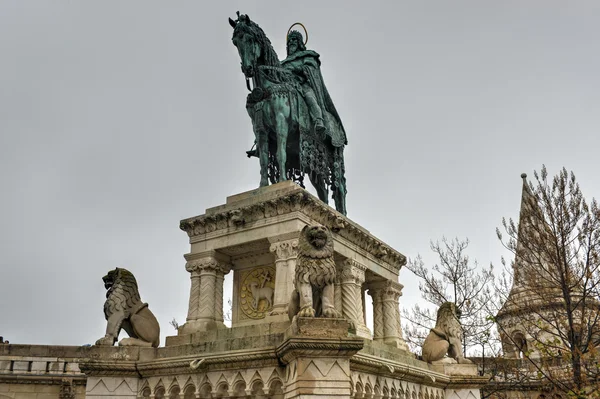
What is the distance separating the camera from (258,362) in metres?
9.42

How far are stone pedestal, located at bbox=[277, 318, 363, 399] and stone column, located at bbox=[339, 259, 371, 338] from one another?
4950mm

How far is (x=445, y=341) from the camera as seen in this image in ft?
47.0

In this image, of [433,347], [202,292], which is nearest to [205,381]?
[202,292]

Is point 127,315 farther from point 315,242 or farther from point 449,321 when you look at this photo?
point 449,321

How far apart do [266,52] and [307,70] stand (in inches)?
62.5

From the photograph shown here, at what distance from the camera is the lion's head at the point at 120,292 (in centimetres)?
1180

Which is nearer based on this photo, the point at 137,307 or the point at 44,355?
the point at 137,307

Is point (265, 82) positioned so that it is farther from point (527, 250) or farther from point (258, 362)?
point (527, 250)

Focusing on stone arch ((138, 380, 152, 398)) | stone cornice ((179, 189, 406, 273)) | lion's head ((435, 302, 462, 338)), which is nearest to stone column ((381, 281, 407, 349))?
lion's head ((435, 302, 462, 338))

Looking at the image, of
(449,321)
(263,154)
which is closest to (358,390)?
(449,321)

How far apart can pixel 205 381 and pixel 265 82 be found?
828 centimetres

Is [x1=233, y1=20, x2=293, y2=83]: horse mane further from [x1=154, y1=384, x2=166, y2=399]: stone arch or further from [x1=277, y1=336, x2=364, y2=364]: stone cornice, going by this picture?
[x1=277, y1=336, x2=364, y2=364]: stone cornice

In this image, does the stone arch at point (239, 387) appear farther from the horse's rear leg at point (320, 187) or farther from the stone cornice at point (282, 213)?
the horse's rear leg at point (320, 187)

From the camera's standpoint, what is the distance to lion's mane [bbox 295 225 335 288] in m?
9.43
